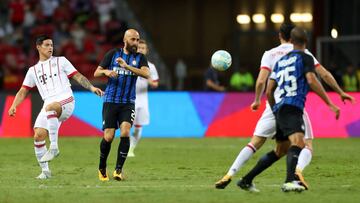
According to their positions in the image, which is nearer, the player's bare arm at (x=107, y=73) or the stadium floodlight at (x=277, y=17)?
the player's bare arm at (x=107, y=73)

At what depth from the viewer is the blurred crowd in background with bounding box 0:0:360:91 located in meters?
32.3

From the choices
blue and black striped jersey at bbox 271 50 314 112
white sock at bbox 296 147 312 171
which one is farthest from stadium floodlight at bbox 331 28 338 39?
blue and black striped jersey at bbox 271 50 314 112

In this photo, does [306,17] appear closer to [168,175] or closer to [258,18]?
[258,18]

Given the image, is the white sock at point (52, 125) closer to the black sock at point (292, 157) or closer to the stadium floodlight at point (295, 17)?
the black sock at point (292, 157)

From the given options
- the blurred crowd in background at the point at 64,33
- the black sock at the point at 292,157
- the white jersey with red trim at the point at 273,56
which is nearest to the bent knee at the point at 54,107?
the white jersey with red trim at the point at 273,56

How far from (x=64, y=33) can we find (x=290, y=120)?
A: 2317 centimetres

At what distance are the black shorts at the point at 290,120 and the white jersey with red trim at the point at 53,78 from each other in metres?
4.19

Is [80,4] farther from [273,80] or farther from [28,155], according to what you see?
[273,80]

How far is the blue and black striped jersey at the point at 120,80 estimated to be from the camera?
A: 14.5m

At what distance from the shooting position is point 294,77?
471 inches

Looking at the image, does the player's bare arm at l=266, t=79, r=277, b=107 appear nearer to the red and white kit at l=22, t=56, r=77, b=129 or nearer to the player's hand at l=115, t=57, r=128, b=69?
the player's hand at l=115, t=57, r=128, b=69

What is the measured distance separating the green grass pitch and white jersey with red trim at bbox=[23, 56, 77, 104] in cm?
128

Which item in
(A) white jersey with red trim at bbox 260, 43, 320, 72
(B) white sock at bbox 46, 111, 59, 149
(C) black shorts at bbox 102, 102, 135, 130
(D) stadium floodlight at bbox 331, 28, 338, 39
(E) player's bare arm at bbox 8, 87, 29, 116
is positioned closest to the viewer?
(A) white jersey with red trim at bbox 260, 43, 320, 72

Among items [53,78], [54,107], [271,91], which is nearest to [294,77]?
[271,91]
